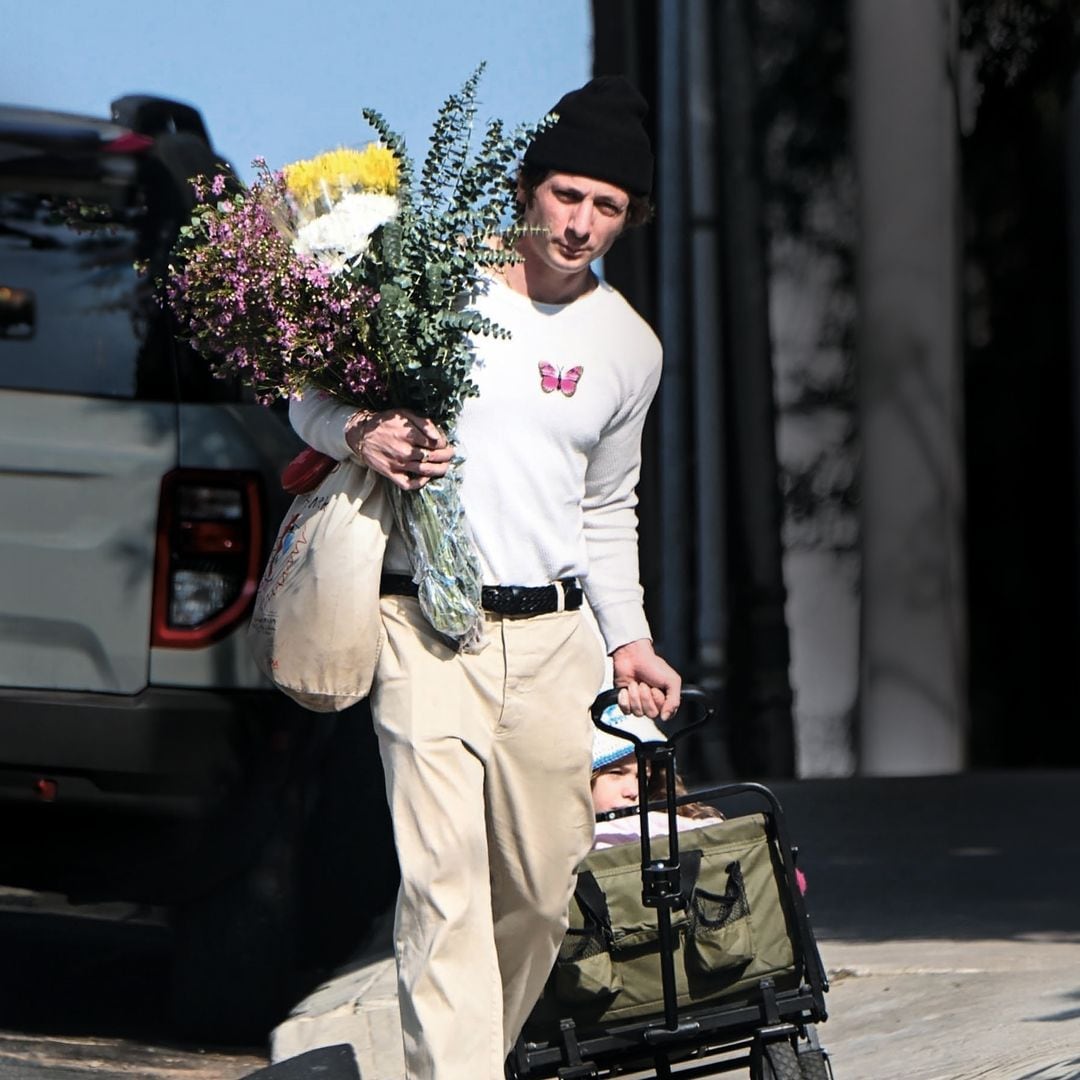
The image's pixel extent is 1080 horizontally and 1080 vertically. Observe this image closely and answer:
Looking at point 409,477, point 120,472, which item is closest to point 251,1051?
point 120,472

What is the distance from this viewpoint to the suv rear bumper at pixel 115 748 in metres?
5.33

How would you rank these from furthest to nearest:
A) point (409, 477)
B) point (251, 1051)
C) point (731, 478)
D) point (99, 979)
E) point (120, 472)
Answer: point (731, 478)
point (99, 979)
point (251, 1051)
point (120, 472)
point (409, 477)

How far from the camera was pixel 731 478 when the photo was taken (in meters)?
9.29

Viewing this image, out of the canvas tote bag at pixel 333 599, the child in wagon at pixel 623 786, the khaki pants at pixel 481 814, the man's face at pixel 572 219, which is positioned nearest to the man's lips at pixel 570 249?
the man's face at pixel 572 219

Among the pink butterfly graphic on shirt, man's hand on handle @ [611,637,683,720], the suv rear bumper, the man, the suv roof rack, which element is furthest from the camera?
the suv roof rack

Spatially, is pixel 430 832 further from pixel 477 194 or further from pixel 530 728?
pixel 477 194

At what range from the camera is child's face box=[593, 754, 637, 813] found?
4941 millimetres

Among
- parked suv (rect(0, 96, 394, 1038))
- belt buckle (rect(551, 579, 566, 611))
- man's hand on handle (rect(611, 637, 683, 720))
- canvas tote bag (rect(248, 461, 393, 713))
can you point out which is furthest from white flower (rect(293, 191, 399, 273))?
parked suv (rect(0, 96, 394, 1038))

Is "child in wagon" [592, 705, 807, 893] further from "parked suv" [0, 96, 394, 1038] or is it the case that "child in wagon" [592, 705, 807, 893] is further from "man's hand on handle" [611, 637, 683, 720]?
"parked suv" [0, 96, 394, 1038]

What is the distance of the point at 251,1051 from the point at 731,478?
403 cm

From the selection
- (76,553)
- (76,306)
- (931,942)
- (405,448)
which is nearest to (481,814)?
(405,448)

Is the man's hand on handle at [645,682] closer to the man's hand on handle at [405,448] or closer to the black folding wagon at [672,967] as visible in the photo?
the black folding wagon at [672,967]

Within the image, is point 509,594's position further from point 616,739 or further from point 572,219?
point 616,739

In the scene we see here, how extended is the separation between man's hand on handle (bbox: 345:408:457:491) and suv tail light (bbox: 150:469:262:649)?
4.91 ft
